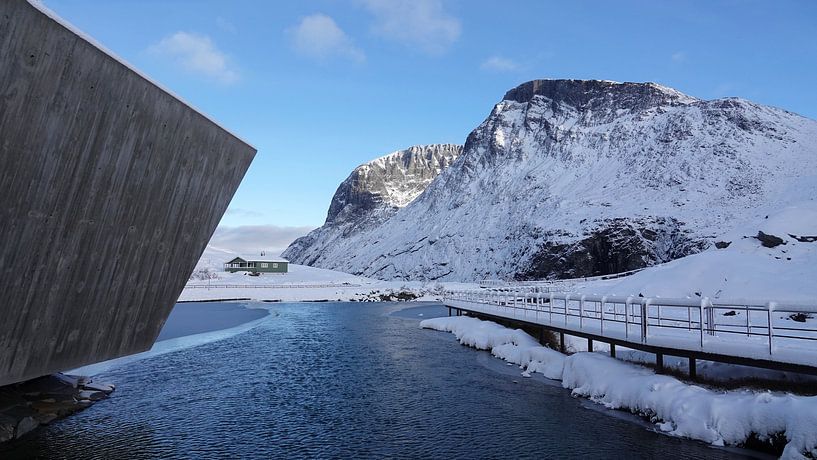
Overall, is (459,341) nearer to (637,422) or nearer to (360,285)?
(637,422)

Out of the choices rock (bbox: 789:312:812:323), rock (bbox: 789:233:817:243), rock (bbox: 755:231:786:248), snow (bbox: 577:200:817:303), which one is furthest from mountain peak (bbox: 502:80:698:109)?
rock (bbox: 789:312:812:323)

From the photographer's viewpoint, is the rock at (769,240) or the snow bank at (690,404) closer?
the snow bank at (690,404)

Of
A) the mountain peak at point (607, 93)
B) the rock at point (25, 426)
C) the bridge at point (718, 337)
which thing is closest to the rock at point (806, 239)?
the bridge at point (718, 337)

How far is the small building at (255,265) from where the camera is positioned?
11438cm

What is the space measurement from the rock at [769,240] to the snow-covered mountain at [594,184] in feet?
148

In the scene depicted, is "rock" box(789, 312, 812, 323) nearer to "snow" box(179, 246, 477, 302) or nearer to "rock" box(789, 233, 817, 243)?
"rock" box(789, 233, 817, 243)

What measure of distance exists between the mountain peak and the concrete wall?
146 meters

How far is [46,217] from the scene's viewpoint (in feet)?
33.6

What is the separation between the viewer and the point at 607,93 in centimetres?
14638

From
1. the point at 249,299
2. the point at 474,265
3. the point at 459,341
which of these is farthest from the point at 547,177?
the point at 459,341

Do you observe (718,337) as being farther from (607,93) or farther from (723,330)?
(607,93)

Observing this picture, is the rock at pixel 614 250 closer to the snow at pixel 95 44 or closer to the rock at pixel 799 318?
the rock at pixel 799 318

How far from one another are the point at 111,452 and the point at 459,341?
2185 centimetres

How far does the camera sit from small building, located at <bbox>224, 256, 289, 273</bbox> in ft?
375
